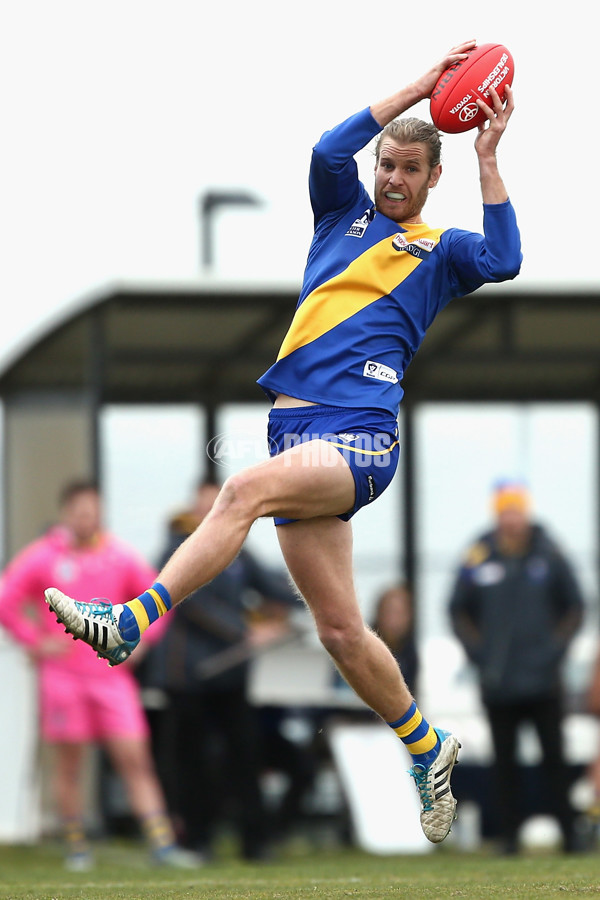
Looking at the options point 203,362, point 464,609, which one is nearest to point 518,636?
point 464,609

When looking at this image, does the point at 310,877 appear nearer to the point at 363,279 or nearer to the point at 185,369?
the point at 363,279

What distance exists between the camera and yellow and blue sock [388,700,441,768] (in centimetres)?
613

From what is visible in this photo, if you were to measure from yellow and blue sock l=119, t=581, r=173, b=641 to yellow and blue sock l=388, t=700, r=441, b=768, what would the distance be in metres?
1.20

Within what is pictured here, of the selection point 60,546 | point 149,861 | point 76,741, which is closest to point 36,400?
point 60,546

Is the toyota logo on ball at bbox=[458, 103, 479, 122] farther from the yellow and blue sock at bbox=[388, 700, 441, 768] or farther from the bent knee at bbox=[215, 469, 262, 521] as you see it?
the yellow and blue sock at bbox=[388, 700, 441, 768]

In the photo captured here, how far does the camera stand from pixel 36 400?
1178 cm

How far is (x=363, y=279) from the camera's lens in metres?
5.87

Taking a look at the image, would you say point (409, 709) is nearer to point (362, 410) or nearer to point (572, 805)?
point (362, 410)

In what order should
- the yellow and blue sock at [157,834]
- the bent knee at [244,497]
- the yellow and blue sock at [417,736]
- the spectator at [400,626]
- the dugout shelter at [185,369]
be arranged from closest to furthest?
Result: the bent knee at [244,497], the yellow and blue sock at [417,736], the yellow and blue sock at [157,834], the spectator at [400,626], the dugout shelter at [185,369]

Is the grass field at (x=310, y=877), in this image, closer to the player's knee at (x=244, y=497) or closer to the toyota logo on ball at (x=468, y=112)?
the player's knee at (x=244, y=497)

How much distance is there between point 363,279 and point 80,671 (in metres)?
4.75

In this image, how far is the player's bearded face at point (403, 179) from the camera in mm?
5906

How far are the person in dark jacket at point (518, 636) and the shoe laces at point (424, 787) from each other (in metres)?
3.66

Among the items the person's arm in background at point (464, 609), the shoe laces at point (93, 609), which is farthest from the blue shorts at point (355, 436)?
the person's arm in background at point (464, 609)
